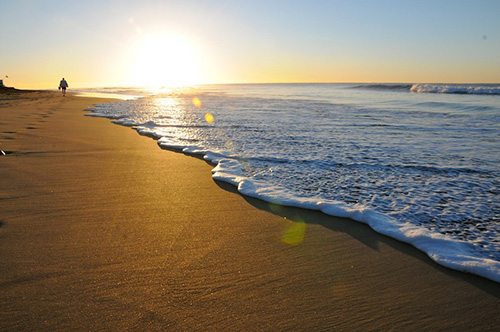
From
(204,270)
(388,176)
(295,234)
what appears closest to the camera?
(204,270)

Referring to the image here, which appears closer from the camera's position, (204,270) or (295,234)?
(204,270)

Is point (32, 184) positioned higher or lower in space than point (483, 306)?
higher

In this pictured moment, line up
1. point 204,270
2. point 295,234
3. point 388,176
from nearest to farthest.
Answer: point 204,270 → point 295,234 → point 388,176

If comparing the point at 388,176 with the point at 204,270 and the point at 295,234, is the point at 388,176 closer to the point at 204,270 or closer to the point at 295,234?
the point at 295,234

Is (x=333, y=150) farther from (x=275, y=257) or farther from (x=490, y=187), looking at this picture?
(x=275, y=257)

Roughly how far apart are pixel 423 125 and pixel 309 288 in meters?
8.90

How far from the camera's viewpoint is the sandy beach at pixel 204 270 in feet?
5.45

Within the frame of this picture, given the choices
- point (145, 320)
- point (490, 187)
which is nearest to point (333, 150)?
point (490, 187)

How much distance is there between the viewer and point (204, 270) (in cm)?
208

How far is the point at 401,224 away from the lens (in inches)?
112

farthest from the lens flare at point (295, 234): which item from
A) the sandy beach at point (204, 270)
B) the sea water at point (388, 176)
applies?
the sea water at point (388, 176)

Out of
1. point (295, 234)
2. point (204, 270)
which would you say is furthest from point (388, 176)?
point (204, 270)

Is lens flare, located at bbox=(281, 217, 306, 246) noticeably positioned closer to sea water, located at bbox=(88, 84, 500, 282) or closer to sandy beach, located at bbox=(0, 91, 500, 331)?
sandy beach, located at bbox=(0, 91, 500, 331)

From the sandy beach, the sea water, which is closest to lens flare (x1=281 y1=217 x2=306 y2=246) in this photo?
the sandy beach
